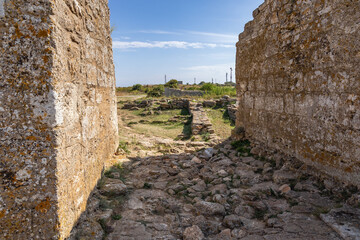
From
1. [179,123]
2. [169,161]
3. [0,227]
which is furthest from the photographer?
[179,123]

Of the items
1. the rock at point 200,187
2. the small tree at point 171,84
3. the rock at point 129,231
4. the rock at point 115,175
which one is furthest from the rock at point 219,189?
the small tree at point 171,84

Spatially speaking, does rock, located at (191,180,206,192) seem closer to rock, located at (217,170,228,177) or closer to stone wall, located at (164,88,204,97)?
rock, located at (217,170,228,177)

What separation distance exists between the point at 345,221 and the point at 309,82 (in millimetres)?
1785

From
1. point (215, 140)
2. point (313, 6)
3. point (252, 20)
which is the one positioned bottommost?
point (215, 140)

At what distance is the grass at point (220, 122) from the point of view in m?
7.48

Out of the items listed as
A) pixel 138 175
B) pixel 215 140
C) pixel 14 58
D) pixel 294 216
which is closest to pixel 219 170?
pixel 138 175

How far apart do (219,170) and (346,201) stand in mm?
1788

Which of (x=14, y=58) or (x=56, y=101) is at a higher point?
(x=14, y=58)

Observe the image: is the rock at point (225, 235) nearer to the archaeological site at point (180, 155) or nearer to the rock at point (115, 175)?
the archaeological site at point (180, 155)

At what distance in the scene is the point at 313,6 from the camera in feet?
9.91

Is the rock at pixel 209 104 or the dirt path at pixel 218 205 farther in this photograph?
the rock at pixel 209 104

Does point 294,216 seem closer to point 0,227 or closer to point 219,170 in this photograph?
point 219,170

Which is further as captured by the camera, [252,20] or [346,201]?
[252,20]

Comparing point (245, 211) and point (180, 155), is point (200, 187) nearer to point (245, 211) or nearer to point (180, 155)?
point (245, 211)
